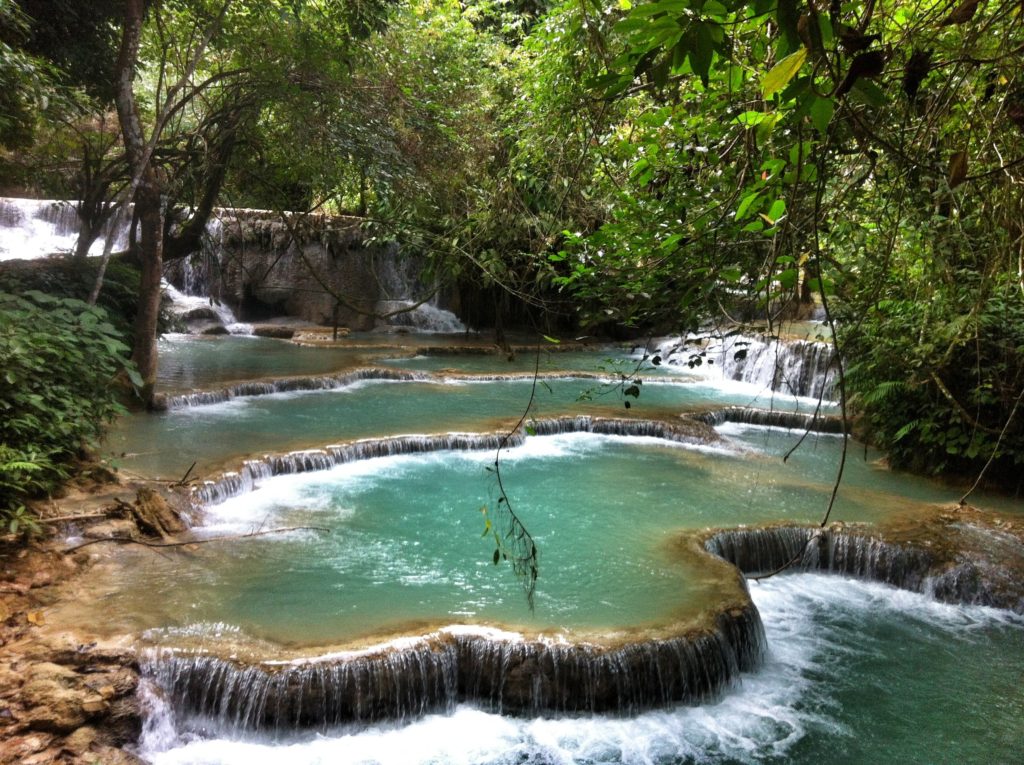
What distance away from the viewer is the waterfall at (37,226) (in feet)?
55.0

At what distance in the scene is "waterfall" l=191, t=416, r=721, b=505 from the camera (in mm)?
7336

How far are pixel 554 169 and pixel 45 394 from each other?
4.35 m

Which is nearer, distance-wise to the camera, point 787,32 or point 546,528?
point 787,32

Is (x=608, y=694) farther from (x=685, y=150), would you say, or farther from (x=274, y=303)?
(x=274, y=303)

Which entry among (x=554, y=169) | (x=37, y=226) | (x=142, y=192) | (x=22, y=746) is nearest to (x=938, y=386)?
(x=554, y=169)

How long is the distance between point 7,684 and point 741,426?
31.4 feet

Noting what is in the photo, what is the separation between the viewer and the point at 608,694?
466cm

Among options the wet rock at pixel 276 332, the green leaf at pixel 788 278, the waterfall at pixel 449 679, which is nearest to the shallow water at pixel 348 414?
the waterfall at pixel 449 679

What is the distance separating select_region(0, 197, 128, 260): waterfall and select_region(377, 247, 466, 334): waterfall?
22.6 feet

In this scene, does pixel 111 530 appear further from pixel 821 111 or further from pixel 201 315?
pixel 201 315

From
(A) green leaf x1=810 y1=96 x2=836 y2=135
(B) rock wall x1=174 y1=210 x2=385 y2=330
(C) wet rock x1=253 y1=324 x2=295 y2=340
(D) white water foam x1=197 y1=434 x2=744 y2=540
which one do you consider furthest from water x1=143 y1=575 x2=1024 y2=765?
(B) rock wall x1=174 y1=210 x2=385 y2=330

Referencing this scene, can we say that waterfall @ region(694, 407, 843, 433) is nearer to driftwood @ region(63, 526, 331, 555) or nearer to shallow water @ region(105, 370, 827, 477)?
shallow water @ region(105, 370, 827, 477)

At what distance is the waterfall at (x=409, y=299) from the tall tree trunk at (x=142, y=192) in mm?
10957

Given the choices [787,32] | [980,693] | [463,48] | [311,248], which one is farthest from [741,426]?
[311,248]
